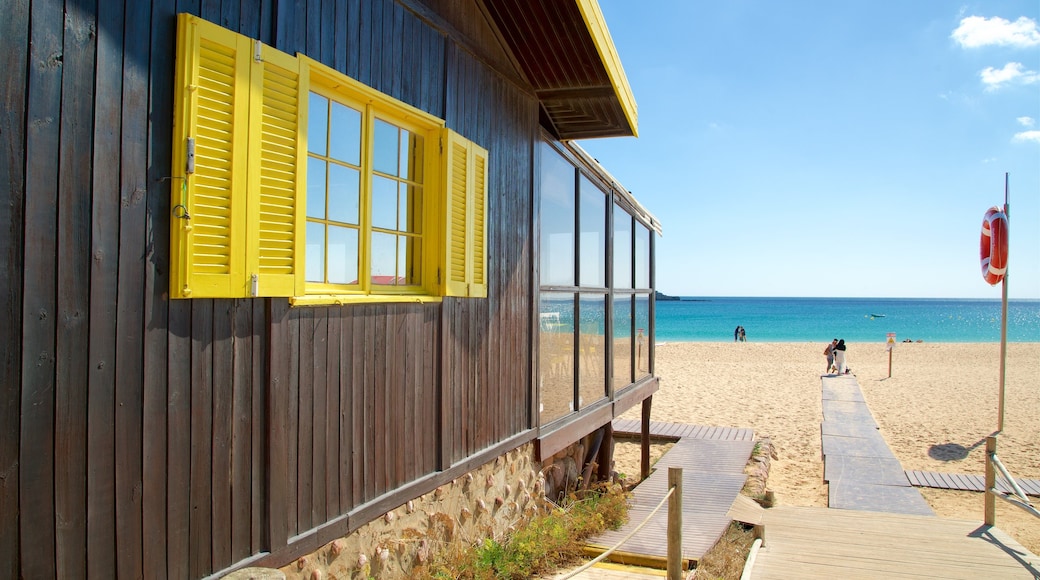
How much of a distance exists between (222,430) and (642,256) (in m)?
7.81

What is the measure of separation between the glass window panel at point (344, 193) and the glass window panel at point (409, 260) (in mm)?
529

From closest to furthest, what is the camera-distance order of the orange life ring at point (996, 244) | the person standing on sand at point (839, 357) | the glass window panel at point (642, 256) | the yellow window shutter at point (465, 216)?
the yellow window shutter at point (465, 216), the glass window panel at point (642, 256), the orange life ring at point (996, 244), the person standing on sand at point (839, 357)

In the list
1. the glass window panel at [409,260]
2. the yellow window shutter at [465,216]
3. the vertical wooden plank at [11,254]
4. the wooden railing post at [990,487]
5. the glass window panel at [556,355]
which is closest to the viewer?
the vertical wooden plank at [11,254]

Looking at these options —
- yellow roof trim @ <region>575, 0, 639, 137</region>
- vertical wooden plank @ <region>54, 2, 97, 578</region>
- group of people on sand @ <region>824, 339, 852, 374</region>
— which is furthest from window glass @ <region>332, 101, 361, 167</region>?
group of people on sand @ <region>824, 339, 852, 374</region>

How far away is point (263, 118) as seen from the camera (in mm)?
2900

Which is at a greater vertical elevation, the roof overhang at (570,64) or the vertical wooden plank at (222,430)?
the roof overhang at (570,64)

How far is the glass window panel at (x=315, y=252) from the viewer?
131 inches

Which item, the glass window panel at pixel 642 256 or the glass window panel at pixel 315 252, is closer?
the glass window panel at pixel 315 252

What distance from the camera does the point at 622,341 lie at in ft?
29.1

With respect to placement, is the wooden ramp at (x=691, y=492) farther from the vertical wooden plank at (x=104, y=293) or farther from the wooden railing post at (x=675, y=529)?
the vertical wooden plank at (x=104, y=293)

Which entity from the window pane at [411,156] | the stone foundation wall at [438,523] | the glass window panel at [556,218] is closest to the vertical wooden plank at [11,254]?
the stone foundation wall at [438,523]

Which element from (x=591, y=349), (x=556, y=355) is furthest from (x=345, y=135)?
(x=591, y=349)

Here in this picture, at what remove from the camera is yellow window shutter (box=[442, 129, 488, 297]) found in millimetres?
4367

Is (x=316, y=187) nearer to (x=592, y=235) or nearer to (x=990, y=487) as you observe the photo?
(x=592, y=235)
